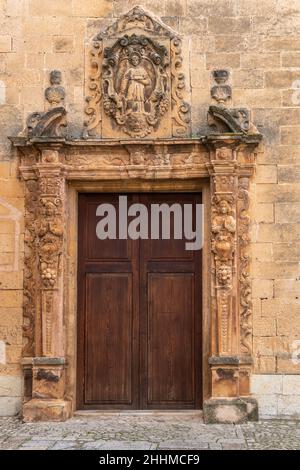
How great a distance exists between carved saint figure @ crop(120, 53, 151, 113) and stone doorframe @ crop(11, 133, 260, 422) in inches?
16.9

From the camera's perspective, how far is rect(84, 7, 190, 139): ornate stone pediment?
732 centimetres

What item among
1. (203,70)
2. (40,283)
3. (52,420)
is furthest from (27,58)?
(52,420)

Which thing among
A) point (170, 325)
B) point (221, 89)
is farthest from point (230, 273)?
point (221, 89)

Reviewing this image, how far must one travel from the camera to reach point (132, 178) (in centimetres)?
732

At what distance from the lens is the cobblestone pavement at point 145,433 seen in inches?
234

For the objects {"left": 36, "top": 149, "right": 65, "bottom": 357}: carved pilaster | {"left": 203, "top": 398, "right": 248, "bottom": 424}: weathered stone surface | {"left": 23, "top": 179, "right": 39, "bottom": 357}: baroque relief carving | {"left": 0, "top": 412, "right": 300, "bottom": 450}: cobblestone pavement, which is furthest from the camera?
{"left": 23, "top": 179, "right": 39, "bottom": 357}: baroque relief carving

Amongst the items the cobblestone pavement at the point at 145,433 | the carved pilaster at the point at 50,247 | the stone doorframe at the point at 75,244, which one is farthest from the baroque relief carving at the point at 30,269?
the cobblestone pavement at the point at 145,433

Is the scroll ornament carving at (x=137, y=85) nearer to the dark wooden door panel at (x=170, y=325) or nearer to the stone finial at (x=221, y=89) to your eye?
the stone finial at (x=221, y=89)

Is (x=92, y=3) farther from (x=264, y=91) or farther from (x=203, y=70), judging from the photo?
(x=264, y=91)

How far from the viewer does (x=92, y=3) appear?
746 cm

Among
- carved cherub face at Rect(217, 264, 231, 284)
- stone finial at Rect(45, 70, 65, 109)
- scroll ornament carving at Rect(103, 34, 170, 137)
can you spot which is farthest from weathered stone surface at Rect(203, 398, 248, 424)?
stone finial at Rect(45, 70, 65, 109)

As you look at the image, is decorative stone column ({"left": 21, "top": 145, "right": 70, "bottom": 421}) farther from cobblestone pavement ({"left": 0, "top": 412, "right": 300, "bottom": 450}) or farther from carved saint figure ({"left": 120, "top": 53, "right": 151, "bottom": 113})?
carved saint figure ({"left": 120, "top": 53, "right": 151, "bottom": 113})

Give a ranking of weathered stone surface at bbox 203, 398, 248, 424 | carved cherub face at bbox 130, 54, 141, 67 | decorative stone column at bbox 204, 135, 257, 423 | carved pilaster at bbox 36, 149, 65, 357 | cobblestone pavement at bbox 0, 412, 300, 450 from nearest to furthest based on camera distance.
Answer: cobblestone pavement at bbox 0, 412, 300, 450 → weathered stone surface at bbox 203, 398, 248, 424 → decorative stone column at bbox 204, 135, 257, 423 → carved pilaster at bbox 36, 149, 65, 357 → carved cherub face at bbox 130, 54, 141, 67

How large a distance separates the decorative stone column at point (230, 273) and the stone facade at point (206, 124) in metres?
0.02
